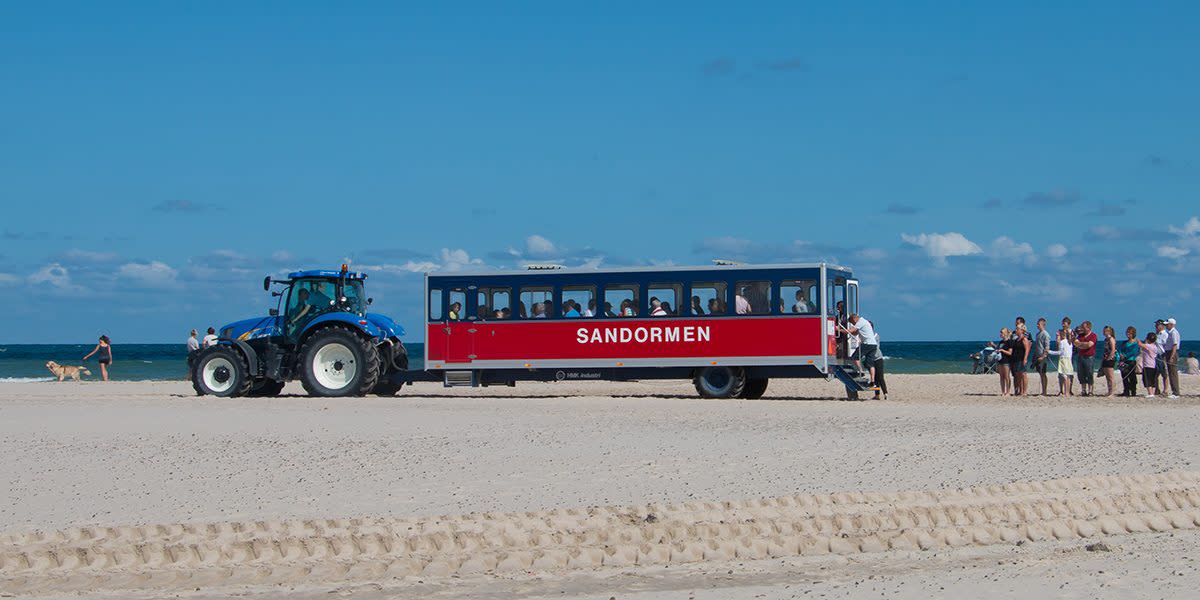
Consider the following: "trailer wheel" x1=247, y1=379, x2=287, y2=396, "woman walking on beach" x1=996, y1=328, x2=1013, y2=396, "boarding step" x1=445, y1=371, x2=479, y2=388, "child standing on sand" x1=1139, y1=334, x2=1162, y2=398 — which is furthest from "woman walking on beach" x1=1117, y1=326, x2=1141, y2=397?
"trailer wheel" x1=247, y1=379, x2=287, y2=396

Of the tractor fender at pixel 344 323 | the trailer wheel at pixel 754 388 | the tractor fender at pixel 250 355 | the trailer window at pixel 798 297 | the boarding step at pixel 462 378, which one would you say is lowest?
the trailer wheel at pixel 754 388

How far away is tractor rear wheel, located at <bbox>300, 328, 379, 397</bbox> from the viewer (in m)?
25.5

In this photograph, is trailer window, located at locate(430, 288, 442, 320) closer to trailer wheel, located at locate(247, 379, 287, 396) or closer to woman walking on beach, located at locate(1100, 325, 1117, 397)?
trailer wheel, located at locate(247, 379, 287, 396)

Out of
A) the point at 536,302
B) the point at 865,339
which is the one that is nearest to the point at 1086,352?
the point at 865,339

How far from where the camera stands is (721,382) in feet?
82.0

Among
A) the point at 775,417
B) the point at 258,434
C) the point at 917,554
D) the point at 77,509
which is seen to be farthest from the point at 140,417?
the point at 917,554

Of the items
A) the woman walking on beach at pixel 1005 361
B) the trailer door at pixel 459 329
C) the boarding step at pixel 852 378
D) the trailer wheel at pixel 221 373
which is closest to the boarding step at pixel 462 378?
the trailer door at pixel 459 329

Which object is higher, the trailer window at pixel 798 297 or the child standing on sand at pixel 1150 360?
the trailer window at pixel 798 297

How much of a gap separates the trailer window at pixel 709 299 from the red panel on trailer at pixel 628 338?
159 mm

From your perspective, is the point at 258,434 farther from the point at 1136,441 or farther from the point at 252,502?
the point at 1136,441

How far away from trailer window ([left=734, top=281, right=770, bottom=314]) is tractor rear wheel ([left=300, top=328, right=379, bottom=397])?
250 inches

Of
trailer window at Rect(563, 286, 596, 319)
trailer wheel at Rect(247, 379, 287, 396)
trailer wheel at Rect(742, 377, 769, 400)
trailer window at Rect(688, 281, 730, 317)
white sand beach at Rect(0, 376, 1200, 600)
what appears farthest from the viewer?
trailer wheel at Rect(247, 379, 287, 396)

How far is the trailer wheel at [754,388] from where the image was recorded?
1000 inches

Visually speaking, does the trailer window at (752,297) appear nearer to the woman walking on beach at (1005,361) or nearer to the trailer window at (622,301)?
the trailer window at (622,301)
